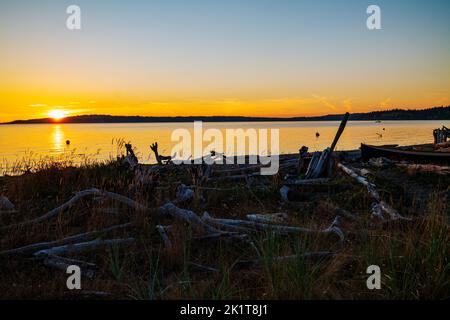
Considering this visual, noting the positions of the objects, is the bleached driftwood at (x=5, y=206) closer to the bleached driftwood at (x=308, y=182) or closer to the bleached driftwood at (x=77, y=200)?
the bleached driftwood at (x=77, y=200)

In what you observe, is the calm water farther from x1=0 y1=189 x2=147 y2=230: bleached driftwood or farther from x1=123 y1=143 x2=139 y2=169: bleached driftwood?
x1=0 y1=189 x2=147 y2=230: bleached driftwood

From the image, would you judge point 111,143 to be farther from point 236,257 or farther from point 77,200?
point 236,257

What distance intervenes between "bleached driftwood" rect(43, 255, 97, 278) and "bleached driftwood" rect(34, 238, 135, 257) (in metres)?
0.20

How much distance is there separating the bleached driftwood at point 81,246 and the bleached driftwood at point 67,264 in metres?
0.20

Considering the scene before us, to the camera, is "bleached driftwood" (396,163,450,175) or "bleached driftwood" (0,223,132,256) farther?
"bleached driftwood" (396,163,450,175)

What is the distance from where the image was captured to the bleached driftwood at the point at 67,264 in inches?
204

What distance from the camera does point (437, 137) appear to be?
1154 inches

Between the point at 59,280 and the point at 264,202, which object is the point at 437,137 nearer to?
the point at 264,202

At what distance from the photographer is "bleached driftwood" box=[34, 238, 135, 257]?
5.72m

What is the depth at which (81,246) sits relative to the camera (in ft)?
19.5

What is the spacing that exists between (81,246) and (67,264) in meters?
0.63

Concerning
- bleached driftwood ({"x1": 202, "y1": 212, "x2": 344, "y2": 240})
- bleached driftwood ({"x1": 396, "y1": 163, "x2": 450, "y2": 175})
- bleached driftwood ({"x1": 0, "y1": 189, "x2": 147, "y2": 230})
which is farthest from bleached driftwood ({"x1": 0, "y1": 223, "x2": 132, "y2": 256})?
bleached driftwood ({"x1": 396, "y1": 163, "x2": 450, "y2": 175})

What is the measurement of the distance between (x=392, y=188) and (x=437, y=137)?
22552 mm
